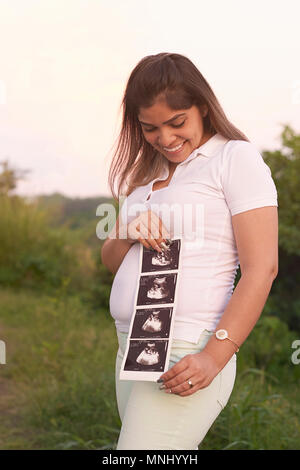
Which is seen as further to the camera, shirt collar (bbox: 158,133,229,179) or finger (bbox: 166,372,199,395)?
shirt collar (bbox: 158,133,229,179)

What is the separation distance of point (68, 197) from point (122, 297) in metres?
12.9

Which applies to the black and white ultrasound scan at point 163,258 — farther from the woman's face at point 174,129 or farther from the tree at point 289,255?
the tree at point 289,255

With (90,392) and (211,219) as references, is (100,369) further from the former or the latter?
(211,219)

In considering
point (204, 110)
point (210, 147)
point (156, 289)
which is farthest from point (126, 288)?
point (204, 110)

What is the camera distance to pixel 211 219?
1730 mm

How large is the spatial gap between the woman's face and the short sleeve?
0.18 metres

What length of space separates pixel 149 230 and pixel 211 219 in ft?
0.64

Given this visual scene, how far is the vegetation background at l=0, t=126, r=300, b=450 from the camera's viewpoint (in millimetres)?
3625

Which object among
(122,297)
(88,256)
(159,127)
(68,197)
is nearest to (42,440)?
(122,297)

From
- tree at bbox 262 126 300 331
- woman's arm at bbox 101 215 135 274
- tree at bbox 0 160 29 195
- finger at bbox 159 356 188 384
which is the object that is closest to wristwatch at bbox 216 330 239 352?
finger at bbox 159 356 188 384

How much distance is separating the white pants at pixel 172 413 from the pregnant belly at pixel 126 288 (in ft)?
0.71

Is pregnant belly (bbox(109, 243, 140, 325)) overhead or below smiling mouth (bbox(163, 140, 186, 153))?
below

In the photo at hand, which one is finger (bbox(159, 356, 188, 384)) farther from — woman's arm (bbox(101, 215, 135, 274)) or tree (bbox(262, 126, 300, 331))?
tree (bbox(262, 126, 300, 331))
